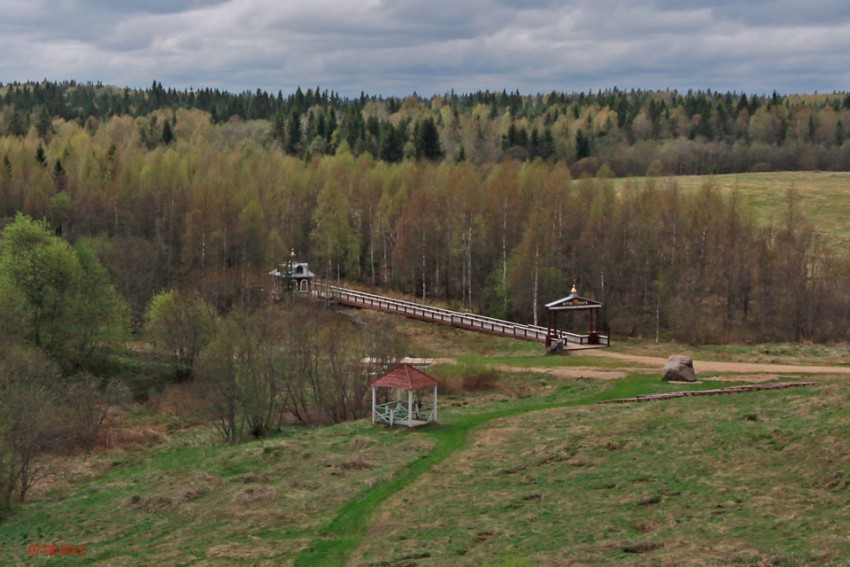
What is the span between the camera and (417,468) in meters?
27.9

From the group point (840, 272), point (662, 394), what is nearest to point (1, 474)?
point (662, 394)

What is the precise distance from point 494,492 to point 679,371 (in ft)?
55.7

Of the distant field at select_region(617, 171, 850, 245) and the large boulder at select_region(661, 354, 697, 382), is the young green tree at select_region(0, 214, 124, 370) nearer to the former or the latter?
the large boulder at select_region(661, 354, 697, 382)

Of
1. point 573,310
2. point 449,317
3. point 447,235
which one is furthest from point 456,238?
point 573,310

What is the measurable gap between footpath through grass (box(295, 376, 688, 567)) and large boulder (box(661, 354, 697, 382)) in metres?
0.76

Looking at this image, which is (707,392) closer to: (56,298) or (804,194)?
(56,298)

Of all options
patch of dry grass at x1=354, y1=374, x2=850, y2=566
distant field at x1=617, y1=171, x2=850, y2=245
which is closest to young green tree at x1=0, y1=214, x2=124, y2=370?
patch of dry grass at x1=354, y1=374, x2=850, y2=566

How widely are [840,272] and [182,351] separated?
139 ft

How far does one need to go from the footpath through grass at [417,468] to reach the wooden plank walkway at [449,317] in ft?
39.1

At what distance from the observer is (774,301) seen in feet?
204

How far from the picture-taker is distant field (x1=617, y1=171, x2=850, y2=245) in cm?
9381

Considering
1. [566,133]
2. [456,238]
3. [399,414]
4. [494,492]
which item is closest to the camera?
[494,492]

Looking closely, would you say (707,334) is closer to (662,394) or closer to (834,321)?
(834,321)

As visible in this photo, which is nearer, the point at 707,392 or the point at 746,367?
the point at 707,392
